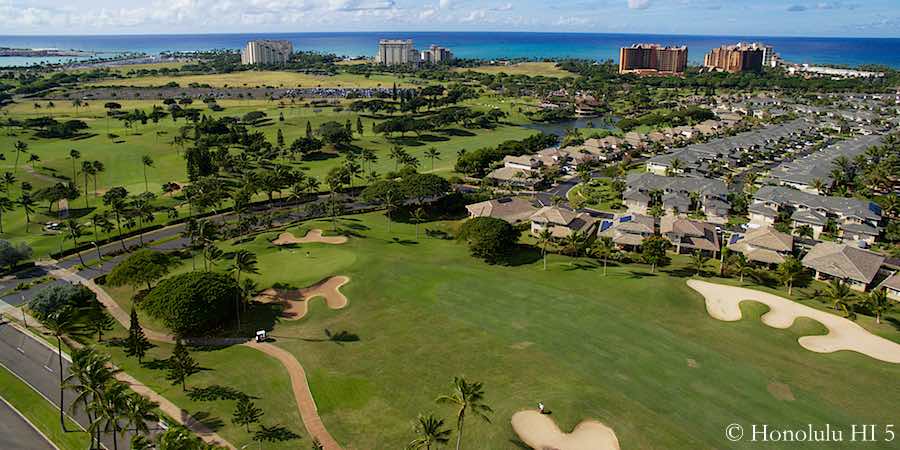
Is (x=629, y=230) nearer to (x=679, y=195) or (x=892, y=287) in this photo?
(x=679, y=195)

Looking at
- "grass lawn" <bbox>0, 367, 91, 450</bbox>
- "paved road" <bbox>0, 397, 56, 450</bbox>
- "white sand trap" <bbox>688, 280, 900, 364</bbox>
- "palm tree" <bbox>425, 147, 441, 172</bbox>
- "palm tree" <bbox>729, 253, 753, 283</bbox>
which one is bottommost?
"paved road" <bbox>0, 397, 56, 450</bbox>

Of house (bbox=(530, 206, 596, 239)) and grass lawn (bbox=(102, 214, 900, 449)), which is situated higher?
house (bbox=(530, 206, 596, 239))

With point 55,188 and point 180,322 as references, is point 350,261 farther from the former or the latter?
point 55,188

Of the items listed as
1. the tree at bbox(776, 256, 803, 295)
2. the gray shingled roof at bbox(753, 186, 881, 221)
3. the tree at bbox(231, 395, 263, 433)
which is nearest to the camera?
the tree at bbox(231, 395, 263, 433)

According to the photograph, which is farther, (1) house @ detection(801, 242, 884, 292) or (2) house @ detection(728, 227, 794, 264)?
(2) house @ detection(728, 227, 794, 264)

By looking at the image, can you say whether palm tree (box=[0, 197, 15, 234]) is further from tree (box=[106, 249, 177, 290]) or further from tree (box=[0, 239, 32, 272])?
tree (box=[106, 249, 177, 290])

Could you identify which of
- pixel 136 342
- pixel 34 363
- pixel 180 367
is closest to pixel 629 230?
pixel 180 367

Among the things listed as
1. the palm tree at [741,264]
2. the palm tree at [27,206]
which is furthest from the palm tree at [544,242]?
the palm tree at [27,206]

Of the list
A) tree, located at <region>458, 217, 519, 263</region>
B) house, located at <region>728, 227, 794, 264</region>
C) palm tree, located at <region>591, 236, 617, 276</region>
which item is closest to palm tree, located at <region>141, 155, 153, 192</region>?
tree, located at <region>458, 217, 519, 263</region>
